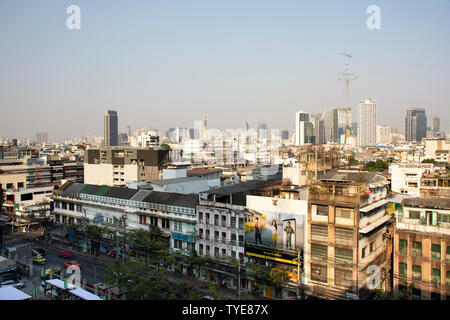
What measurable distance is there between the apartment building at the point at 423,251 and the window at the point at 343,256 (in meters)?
1.71

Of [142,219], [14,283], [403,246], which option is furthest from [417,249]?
[14,283]

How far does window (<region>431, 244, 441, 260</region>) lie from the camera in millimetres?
11679

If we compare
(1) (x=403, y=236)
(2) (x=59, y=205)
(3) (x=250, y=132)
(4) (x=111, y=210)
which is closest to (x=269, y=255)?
(1) (x=403, y=236)

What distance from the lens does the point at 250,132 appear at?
8588cm

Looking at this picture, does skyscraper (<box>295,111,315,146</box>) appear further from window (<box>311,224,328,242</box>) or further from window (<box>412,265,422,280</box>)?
window (<box>412,265,422,280</box>)

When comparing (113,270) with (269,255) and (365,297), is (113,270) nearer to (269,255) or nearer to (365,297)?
(269,255)

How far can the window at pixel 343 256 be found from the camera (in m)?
12.0

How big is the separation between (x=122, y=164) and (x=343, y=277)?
28118 millimetres

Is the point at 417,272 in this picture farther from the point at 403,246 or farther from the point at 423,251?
the point at 403,246

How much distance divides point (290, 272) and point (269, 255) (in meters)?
1.01

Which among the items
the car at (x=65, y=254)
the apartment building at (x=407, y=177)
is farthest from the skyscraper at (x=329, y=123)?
the car at (x=65, y=254)

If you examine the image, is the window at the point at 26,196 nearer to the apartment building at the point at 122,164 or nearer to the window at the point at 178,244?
the apartment building at the point at 122,164

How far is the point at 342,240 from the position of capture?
12.2 meters
